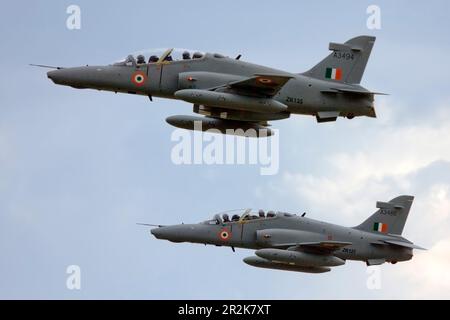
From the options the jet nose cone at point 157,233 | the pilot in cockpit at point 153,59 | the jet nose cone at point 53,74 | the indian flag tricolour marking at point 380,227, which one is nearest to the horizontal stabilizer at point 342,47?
the pilot in cockpit at point 153,59

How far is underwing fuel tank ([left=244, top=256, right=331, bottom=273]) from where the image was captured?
58844 mm

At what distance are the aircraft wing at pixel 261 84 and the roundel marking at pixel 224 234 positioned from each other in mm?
5582

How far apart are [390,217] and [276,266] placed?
6242 mm

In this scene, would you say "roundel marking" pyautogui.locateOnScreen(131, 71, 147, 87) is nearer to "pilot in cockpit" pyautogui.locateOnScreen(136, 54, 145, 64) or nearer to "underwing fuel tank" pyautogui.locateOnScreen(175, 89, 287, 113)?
"pilot in cockpit" pyautogui.locateOnScreen(136, 54, 145, 64)

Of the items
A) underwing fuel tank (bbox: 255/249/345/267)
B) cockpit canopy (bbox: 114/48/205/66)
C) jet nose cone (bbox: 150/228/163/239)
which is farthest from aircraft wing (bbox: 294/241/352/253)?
cockpit canopy (bbox: 114/48/205/66)

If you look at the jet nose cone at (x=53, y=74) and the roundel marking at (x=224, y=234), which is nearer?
the jet nose cone at (x=53, y=74)

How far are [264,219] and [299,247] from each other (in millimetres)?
1864

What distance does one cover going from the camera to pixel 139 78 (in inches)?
2264

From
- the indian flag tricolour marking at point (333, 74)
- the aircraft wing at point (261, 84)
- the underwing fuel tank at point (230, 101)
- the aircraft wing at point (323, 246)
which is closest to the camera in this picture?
the underwing fuel tank at point (230, 101)

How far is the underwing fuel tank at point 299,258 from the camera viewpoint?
5691cm

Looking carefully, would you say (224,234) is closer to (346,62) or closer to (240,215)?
(240,215)

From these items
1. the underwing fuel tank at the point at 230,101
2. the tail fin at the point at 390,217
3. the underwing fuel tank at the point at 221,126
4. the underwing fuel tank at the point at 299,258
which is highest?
the underwing fuel tank at the point at 230,101

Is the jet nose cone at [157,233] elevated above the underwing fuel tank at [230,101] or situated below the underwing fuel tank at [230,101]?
below

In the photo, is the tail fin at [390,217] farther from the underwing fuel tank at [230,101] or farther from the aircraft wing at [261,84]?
the aircraft wing at [261,84]
